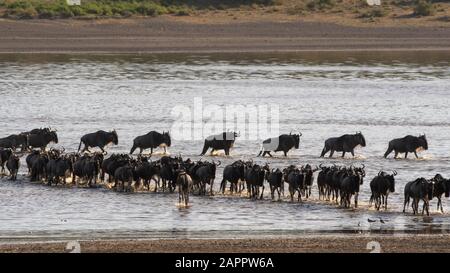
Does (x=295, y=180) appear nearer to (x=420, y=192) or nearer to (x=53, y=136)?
(x=420, y=192)

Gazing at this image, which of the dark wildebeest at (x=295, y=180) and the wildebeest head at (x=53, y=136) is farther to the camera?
the wildebeest head at (x=53, y=136)

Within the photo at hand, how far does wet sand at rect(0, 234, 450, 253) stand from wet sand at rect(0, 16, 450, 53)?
36.5 meters

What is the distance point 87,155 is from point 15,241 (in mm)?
6689

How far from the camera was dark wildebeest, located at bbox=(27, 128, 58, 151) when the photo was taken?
3169 cm

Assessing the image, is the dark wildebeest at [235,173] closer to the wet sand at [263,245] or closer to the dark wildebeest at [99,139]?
the wet sand at [263,245]

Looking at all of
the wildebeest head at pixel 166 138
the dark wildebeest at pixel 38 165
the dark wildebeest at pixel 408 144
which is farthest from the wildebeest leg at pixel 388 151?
the dark wildebeest at pixel 38 165

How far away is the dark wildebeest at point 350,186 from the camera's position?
78.7ft

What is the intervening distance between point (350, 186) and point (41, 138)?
10610 mm

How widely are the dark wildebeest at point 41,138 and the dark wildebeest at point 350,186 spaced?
9.98 meters

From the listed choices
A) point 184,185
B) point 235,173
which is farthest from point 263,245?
point 235,173

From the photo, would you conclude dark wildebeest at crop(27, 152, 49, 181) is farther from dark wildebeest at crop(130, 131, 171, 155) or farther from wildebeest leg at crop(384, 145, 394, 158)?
wildebeest leg at crop(384, 145, 394, 158)

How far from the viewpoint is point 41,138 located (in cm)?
3175

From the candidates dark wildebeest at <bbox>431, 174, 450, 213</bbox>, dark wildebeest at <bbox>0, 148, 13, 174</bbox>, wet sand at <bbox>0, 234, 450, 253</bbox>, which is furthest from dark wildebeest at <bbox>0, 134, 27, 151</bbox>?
dark wildebeest at <bbox>431, 174, 450, 213</bbox>
